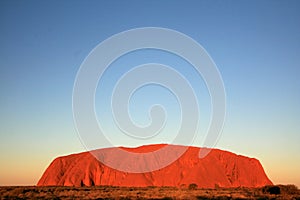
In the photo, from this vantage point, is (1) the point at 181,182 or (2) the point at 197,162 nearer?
(1) the point at 181,182

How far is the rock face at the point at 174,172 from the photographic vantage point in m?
107

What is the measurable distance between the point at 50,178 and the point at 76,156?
11379 millimetres

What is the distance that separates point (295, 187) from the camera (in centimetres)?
5291

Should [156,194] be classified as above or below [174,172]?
above

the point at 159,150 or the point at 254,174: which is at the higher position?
the point at 159,150

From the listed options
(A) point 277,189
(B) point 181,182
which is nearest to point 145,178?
(B) point 181,182

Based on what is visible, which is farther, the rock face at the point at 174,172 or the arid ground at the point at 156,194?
the rock face at the point at 174,172

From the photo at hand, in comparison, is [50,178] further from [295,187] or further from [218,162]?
[295,187]

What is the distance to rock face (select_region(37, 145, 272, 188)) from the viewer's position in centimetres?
10731

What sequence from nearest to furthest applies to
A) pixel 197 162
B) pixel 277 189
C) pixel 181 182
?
pixel 277 189
pixel 181 182
pixel 197 162

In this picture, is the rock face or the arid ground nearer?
the arid ground

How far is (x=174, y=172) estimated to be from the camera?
366 feet

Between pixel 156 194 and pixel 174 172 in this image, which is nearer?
pixel 156 194

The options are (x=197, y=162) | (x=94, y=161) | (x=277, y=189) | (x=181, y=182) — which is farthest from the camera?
(x=94, y=161)
